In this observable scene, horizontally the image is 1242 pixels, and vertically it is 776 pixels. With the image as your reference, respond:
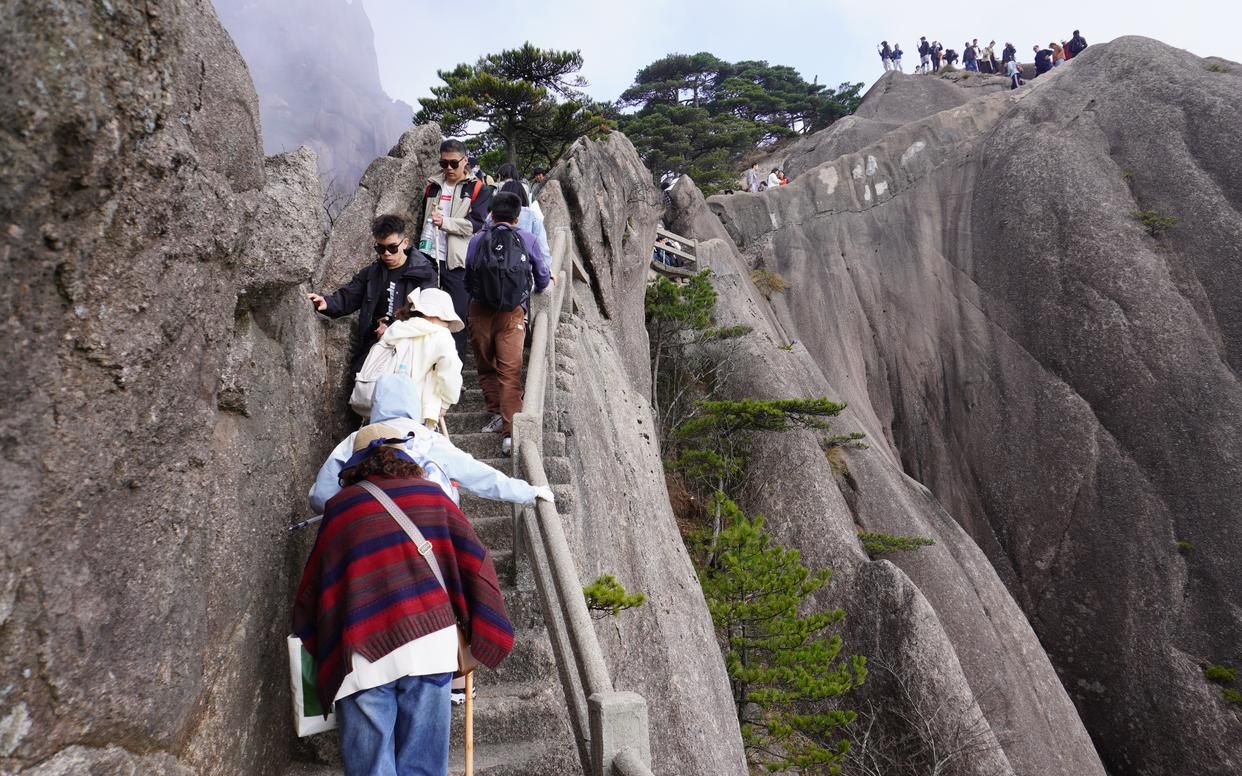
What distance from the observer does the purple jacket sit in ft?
19.4

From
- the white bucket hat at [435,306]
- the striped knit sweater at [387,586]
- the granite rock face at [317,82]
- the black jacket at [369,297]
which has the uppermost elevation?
the granite rock face at [317,82]

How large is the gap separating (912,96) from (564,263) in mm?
29309

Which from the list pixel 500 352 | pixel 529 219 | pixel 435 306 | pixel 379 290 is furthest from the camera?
pixel 529 219

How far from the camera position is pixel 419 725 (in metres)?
2.85

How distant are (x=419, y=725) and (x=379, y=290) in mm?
3394

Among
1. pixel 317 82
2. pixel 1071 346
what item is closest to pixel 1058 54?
pixel 1071 346

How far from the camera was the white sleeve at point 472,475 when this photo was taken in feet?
11.7

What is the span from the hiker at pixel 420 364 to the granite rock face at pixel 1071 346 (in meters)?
11.6

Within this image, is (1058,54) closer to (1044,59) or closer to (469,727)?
(1044,59)

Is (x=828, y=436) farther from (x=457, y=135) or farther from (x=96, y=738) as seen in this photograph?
(x=96, y=738)

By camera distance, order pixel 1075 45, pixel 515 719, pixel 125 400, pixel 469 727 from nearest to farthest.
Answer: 1. pixel 125 400
2. pixel 469 727
3. pixel 515 719
4. pixel 1075 45

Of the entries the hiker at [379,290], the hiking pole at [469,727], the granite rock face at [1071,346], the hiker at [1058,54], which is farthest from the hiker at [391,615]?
the hiker at [1058,54]

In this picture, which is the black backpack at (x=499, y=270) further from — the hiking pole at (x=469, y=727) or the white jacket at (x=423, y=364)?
the hiking pole at (x=469, y=727)

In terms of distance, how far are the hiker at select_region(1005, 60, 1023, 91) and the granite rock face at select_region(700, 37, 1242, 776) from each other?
6.34 m
